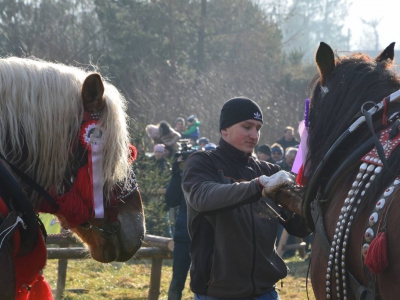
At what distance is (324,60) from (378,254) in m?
1.04

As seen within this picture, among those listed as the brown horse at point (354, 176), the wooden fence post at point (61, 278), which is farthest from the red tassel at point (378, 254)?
the wooden fence post at point (61, 278)

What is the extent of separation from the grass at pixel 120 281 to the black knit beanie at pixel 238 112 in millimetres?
4151

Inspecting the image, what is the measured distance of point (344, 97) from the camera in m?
2.88

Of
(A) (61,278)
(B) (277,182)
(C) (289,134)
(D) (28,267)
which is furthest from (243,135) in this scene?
(C) (289,134)

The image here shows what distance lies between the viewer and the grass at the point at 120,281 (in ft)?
25.4

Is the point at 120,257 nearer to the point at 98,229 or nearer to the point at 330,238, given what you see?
the point at 98,229

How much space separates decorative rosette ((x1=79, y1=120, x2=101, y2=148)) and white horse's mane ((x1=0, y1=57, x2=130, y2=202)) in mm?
27

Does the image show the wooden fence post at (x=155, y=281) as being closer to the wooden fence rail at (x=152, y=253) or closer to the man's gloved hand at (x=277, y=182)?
the wooden fence rail at (x=152, y=253)

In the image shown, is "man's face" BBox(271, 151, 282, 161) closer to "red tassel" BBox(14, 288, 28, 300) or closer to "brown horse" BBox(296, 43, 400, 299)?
"brown horse" BBox(296, 43, 400, 299)

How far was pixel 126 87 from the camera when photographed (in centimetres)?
2327

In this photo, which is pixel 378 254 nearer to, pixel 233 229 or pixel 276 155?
pixel 233 229

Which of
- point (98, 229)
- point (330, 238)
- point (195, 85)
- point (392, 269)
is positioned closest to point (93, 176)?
point (98, 229)

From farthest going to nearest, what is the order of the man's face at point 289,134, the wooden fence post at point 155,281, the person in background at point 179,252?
the man's face at point 289,134 → the wooden fence post at point 155,281 → the person in background at point 179,252

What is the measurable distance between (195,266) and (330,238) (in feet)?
3.78
